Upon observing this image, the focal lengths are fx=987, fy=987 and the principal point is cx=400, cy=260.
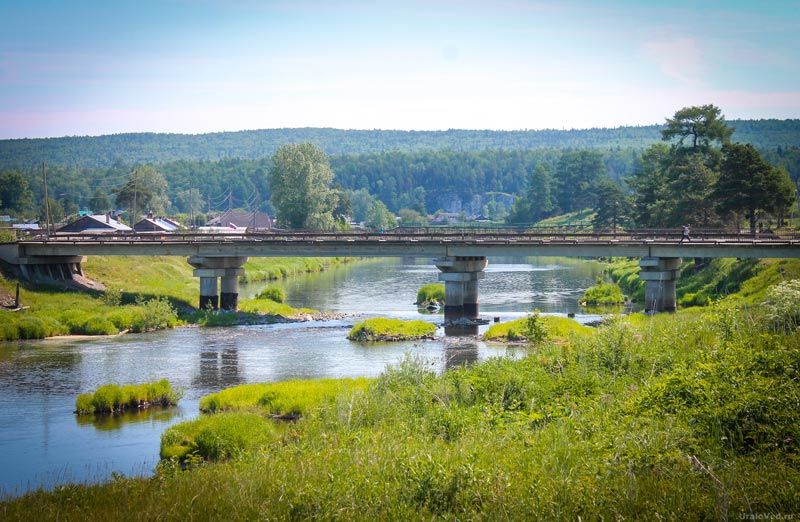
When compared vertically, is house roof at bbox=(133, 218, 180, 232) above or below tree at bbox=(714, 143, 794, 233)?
below

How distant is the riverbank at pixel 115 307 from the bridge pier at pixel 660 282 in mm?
24757

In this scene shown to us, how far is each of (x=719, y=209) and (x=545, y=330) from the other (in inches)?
2160

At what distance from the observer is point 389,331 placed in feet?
205

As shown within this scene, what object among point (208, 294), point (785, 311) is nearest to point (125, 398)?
point (785, 311)

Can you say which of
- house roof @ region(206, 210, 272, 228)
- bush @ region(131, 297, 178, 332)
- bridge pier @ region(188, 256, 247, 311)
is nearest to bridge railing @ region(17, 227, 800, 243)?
bridge pier @ region(188, 256, 247, 311)

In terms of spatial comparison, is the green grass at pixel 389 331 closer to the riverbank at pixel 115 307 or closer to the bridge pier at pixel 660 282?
the riverbank at pixel 115 307

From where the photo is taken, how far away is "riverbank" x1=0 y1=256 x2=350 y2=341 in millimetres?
63062

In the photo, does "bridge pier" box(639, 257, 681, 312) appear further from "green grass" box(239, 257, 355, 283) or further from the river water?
"green grass" box(239, 257, 355, 283)

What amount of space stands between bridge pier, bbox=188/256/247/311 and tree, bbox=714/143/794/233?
146ft

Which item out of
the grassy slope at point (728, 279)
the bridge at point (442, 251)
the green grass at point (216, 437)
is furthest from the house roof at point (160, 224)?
the green grass at point (216, 437)

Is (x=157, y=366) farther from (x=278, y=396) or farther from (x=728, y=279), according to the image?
(x=728, y=279)

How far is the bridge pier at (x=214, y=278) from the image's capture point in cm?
7669

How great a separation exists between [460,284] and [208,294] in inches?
776

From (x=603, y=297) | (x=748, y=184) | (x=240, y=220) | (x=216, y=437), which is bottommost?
(x=240, y=220)
